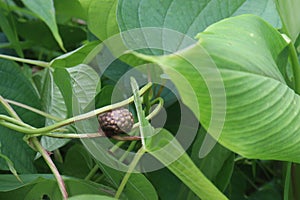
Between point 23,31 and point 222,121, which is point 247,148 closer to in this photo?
point 222,121

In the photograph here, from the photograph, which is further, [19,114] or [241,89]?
[19,114]

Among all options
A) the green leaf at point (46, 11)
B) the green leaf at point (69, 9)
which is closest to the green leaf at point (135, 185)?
the green leaf at point (46, 11)

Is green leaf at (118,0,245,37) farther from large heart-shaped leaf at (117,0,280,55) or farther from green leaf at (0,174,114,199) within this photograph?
green leaf at (0,174,114,199)

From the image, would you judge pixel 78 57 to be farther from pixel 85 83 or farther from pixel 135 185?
pixel 135 185

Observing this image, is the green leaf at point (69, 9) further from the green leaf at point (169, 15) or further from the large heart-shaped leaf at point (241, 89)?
the large heart-shaped leaf at point (241, 89)

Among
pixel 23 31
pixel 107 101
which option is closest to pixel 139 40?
pixel 107 101

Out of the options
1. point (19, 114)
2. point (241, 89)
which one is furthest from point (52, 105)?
point (241, 89)

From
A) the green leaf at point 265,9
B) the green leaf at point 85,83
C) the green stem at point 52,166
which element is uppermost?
the green leaf at point 265,9
